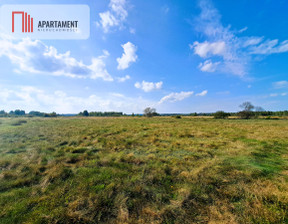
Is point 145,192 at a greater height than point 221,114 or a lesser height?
lesser

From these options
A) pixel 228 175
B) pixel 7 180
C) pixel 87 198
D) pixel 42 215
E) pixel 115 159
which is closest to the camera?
pixel 42 215

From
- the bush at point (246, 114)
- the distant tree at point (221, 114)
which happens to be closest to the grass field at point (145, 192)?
the distant tree at point (221, 114)

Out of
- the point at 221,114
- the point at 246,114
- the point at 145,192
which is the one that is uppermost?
the point at 221,114

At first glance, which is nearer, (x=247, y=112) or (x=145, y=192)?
(x=145, y=192)

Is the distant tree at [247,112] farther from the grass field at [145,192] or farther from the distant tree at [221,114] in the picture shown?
the grass field at [145,192]

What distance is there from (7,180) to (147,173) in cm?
611

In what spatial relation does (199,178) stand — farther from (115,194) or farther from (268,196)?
(115,194)

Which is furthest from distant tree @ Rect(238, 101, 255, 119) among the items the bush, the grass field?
the grass field

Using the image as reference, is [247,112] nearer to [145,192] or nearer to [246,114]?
[246,114]

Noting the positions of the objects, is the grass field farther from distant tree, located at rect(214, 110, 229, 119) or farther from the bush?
the bush

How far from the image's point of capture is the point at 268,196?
3711 millimetres

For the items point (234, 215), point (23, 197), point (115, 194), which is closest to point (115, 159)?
point (115, 194)

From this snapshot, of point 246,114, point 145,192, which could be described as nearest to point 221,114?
point 246,114

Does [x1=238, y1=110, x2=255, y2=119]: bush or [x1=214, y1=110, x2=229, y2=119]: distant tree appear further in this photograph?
[x1=214, y1=110, x2=229, y2=119]: distant tree
